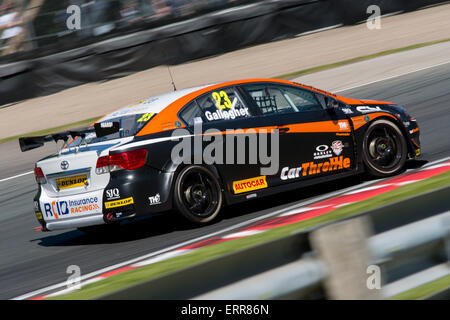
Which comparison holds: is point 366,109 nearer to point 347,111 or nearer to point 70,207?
point 347,111

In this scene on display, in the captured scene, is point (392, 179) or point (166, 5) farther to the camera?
point (166, 5)

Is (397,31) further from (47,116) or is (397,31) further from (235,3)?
(47,116)

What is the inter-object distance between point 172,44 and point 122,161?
15.2 meters

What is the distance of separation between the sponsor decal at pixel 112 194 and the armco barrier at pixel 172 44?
45.0 feet

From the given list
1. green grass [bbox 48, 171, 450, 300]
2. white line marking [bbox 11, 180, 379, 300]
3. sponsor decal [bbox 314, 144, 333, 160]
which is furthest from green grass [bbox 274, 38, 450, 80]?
green grass [bbox 48, 171, 450, 300]

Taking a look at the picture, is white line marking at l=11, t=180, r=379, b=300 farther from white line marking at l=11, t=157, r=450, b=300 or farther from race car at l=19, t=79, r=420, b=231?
race car at l=19, t=79, r=420, b=231

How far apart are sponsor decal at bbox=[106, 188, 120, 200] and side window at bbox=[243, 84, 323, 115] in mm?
1892

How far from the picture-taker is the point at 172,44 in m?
21.5

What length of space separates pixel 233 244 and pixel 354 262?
1019mm

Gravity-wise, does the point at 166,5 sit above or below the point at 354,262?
above

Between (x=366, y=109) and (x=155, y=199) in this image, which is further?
(x=366, y=109)

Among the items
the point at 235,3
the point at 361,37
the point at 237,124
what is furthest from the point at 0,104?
the point at 237,124

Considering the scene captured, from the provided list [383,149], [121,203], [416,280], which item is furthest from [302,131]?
[416,280]

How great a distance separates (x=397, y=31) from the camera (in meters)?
22.3
